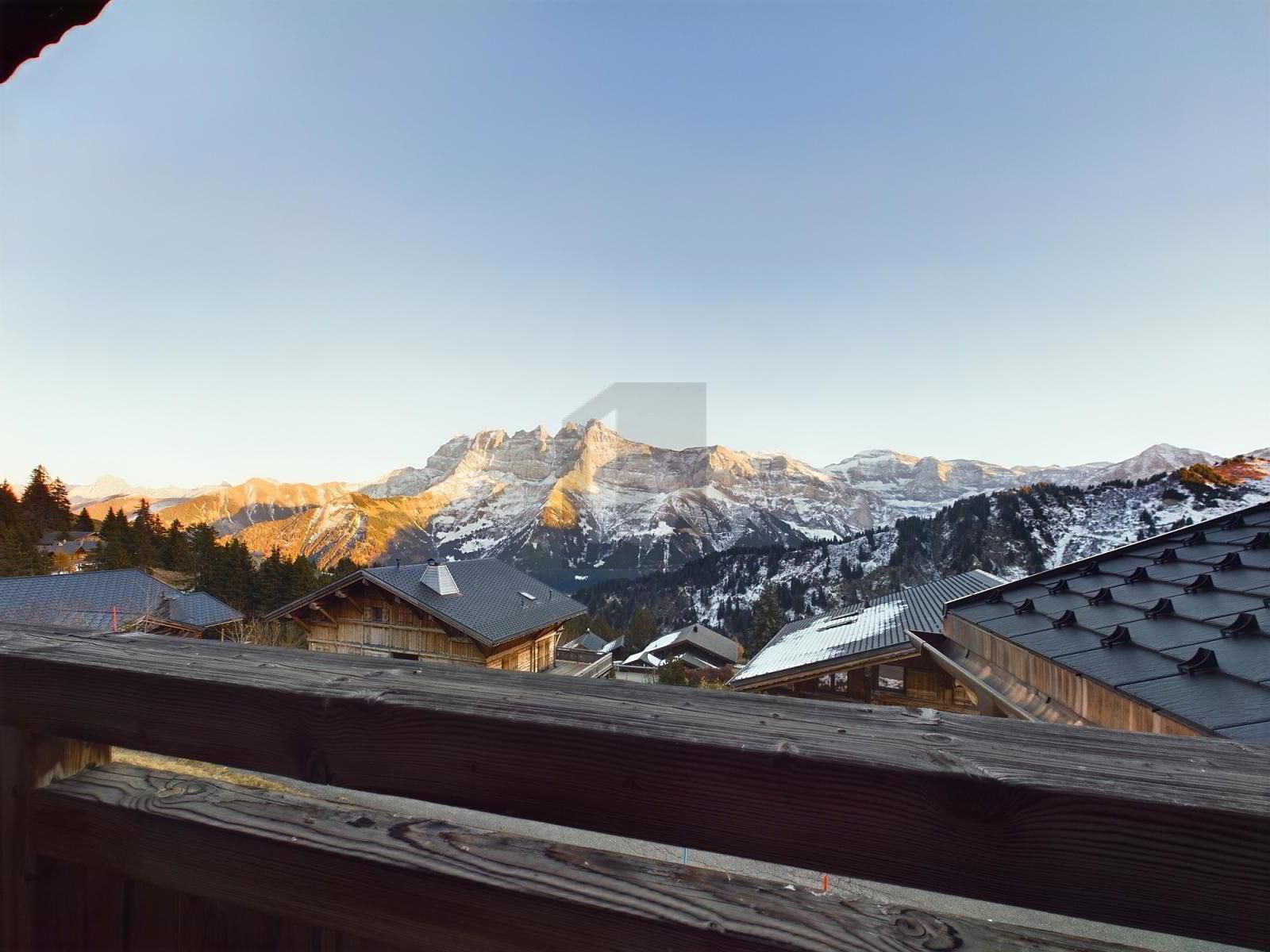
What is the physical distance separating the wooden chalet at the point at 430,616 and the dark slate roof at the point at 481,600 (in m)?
0.03

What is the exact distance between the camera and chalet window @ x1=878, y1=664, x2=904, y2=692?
10.6 m

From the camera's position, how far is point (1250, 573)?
197 inches

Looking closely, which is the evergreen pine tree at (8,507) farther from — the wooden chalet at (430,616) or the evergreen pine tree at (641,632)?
the evergreen pine tree at (641,632)

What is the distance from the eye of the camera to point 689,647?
46406mm

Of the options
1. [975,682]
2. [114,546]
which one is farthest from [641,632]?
[975,682]

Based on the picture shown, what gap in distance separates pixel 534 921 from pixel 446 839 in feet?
0.64

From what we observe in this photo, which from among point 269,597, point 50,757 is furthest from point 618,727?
point 269,597

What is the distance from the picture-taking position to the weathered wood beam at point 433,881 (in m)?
0.76

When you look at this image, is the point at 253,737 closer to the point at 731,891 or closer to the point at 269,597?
the point at 731,891

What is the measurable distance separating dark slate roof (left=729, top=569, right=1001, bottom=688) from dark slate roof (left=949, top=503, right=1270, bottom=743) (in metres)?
2.55

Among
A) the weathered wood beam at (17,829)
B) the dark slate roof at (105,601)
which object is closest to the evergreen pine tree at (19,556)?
the dark slate roof at (105,601)

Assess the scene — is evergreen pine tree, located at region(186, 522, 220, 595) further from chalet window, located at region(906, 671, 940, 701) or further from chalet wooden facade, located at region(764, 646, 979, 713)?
chalet window, located at region(906, 671, 940, 701)

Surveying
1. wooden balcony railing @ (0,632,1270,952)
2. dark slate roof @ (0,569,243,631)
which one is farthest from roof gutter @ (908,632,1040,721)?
dark slate roof @ (0,569,243,631)

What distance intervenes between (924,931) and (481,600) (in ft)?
58.1
